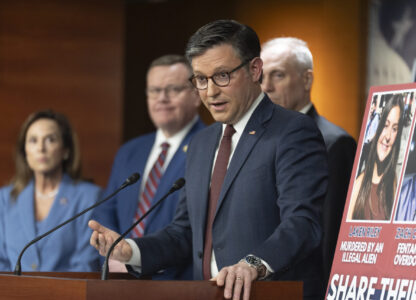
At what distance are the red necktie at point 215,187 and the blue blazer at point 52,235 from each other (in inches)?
73.6

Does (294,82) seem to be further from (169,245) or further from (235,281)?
(235,281)

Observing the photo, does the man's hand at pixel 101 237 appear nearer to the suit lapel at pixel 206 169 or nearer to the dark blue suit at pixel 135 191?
the suit lapel at pixel 206 169

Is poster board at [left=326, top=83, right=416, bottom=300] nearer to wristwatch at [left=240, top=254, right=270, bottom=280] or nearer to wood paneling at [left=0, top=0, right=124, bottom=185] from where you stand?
wristwatch at [left=240, top=254, right=270, bottom=280]

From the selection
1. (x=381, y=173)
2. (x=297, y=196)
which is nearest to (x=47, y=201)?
(x=297, y=196)

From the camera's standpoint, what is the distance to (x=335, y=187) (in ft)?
11.6

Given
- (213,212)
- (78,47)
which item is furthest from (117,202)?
(78,47)

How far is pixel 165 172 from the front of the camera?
4.25 metres

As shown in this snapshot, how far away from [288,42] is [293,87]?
0.23 meters

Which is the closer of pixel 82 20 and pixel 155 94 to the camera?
pixel 155 94

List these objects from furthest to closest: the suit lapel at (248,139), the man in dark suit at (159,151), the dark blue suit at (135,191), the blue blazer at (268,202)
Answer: the man in dark suit at (159,151)
the dark blue suit at (135,191)
the suit lapel at (248,139)
the blue blazer at (268,202)

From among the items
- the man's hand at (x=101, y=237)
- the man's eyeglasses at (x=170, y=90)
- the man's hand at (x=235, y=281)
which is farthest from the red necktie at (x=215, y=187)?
the man's eyeglasses at (x=170, y=90)

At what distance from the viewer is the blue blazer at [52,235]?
4656 mm

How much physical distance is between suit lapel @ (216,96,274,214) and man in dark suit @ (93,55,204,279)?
1259mm

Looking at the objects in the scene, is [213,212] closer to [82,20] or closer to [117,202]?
[117,202]
